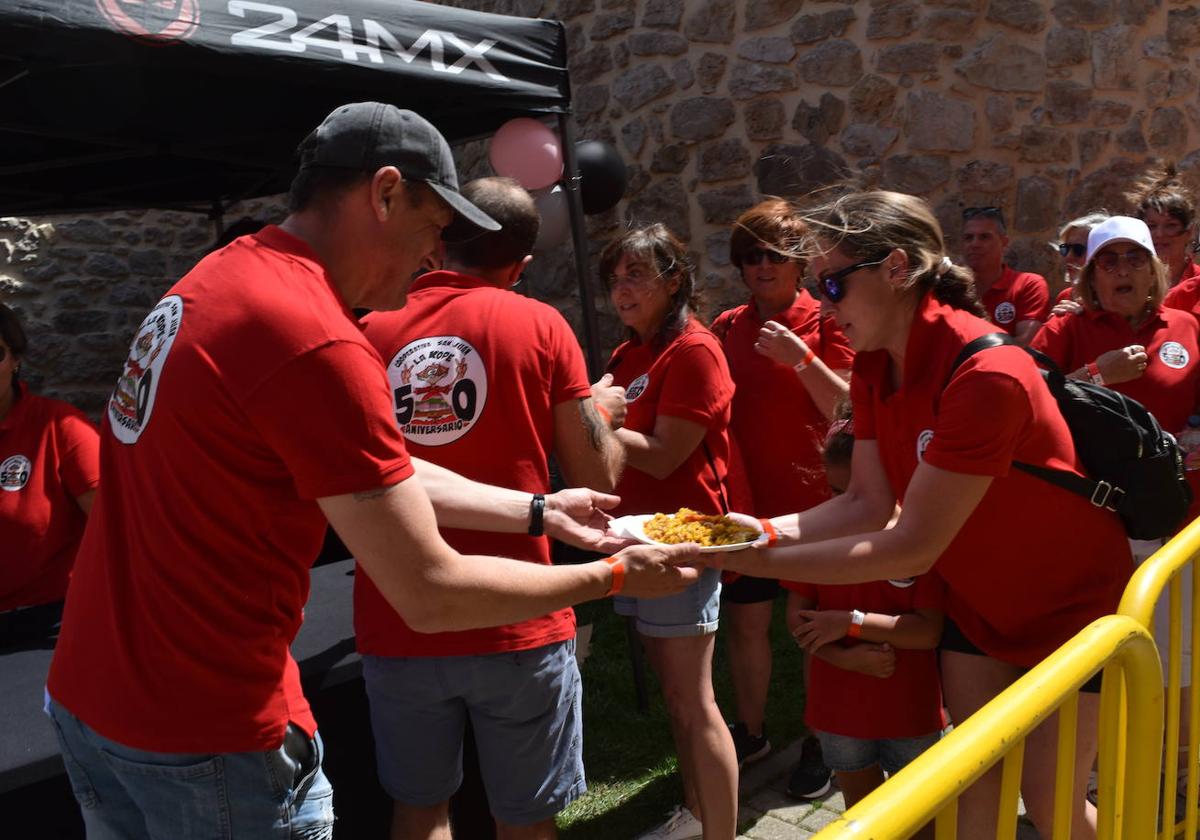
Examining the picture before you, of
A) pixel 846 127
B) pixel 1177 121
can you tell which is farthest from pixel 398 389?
pixel 1177 121

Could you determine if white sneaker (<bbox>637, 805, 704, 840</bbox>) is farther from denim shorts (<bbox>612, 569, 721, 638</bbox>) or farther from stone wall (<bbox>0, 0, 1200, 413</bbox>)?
stone wall (<bbox>0, 0, 1200, 413</bbox>)

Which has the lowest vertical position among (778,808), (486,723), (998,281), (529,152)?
(778,808)

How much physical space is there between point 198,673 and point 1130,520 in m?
1.97

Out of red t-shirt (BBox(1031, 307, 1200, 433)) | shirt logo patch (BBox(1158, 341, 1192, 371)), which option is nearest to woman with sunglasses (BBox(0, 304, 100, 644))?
red t-shirt (BBox(1031, 307, 1200, 433))

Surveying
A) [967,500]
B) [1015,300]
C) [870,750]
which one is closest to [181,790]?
[967,500]

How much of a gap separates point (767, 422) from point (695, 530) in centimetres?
157

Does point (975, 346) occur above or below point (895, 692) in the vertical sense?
above

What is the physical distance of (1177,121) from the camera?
22.1ft

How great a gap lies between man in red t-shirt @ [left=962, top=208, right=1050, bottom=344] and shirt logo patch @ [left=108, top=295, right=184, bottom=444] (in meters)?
4.60

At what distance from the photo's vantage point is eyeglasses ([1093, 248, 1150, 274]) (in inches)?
156

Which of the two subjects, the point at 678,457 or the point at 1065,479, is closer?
the point at 1065,479

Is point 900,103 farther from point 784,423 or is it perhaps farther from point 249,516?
point 249,516

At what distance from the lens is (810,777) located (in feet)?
12.6

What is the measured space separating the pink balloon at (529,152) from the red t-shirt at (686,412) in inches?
54.6
